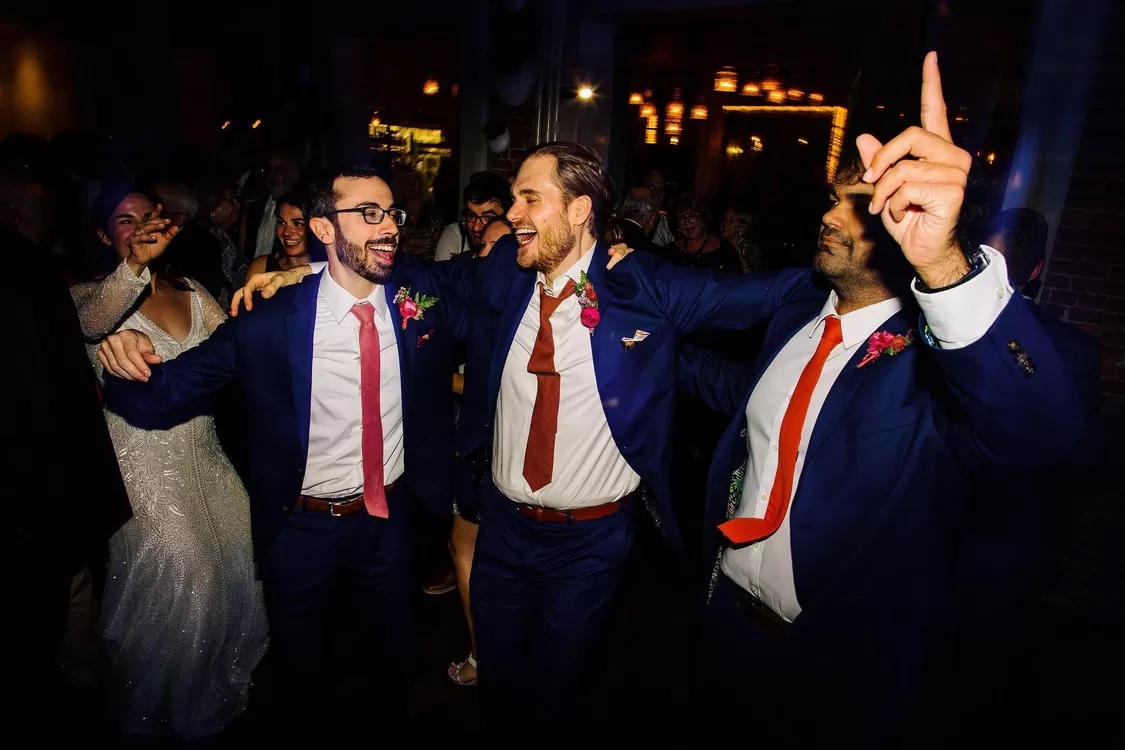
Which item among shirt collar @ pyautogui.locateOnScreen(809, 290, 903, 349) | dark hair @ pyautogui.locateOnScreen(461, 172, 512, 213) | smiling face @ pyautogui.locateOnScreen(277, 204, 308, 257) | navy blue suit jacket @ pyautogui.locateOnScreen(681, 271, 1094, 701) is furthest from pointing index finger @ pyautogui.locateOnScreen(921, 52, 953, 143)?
dark hair @ pyautogui.locateOnScreen(461, 172, 512, 213)

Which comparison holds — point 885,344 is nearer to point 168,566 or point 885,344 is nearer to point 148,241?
point 148,241

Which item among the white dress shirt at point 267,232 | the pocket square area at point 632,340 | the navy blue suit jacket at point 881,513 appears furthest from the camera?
the white dress shirt at point 267,232

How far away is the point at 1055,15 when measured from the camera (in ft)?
12.6

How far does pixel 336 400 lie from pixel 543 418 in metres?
0.72

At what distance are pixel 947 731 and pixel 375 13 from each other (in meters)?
7.96

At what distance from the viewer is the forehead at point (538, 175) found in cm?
245

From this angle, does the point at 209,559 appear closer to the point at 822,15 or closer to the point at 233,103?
the point at 822,15

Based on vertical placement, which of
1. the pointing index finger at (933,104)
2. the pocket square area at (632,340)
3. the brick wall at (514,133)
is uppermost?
the brick wall at (514,133)

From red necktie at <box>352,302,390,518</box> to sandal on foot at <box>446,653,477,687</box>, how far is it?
111 cm

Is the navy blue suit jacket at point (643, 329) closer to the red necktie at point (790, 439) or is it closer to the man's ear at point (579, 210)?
the man's ear at point (579, 210)

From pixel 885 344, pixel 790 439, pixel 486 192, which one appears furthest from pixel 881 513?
pixel 486 192

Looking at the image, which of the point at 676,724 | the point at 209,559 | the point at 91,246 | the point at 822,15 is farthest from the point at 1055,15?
the point at 91,246

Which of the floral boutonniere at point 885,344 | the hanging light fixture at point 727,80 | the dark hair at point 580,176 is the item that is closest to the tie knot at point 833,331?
the floral boutonniere at point 885,344

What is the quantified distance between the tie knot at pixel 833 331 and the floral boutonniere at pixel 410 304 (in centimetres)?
139
